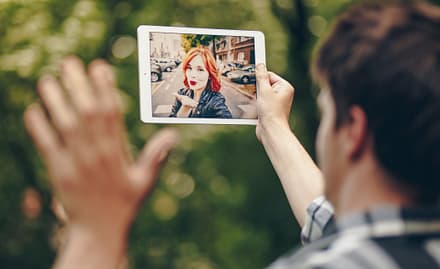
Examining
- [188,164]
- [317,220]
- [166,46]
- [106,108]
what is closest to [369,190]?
[106,108]

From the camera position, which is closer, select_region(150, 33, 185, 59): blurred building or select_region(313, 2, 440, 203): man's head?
select_region(313, 2, 440, 203): man's head

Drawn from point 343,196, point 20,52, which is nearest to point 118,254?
point 343,196

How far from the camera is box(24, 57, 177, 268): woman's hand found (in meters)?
1.42

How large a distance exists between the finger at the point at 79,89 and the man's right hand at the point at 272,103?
142 cm

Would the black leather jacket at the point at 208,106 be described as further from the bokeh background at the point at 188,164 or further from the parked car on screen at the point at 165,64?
the bokeh background at the point at 188,164

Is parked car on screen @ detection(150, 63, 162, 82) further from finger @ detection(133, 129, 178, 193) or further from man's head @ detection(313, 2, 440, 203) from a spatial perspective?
finger @ detection(133, 129, 178, 193)

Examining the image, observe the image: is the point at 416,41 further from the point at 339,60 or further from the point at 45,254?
the point at 45,254

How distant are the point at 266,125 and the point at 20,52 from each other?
714cm

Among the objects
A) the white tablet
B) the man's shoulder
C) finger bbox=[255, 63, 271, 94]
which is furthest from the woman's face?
the man's shoulder

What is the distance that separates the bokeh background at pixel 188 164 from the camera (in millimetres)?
10250

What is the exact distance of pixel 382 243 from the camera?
1555mm

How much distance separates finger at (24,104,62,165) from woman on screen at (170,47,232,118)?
1503 mm

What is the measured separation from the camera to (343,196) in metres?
1.68

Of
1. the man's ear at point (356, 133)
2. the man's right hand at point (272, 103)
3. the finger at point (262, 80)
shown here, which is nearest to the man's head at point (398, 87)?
the man's ear at point (356, 133)
